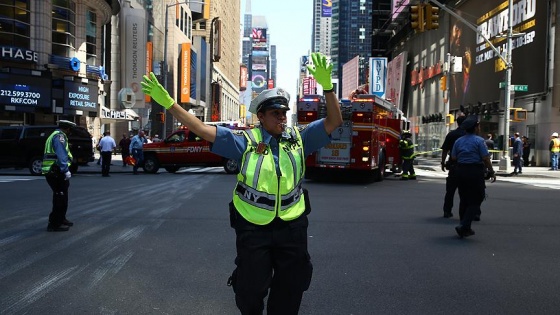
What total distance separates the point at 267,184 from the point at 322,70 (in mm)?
904

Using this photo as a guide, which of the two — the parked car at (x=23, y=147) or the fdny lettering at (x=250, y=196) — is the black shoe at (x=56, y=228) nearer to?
the fdny lettering at (x=250, y=196)

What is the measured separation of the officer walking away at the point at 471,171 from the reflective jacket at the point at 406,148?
11.6m

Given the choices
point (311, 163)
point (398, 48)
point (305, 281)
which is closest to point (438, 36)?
point (398, 48)

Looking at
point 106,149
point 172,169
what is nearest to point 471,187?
point 106,149

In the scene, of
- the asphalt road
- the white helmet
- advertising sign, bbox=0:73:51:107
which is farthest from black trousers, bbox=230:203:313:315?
advertising sign, bbox=0:73:51:107

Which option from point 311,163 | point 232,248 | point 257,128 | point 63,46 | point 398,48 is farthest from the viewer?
point 398,48

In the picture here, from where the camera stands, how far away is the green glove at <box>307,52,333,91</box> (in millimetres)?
3557

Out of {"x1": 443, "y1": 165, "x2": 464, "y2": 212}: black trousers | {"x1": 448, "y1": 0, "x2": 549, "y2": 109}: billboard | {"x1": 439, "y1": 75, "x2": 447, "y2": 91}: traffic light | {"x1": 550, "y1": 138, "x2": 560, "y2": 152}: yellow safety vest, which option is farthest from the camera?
{"x1": 439, "y1": 75, "x2": 447, "y2": 91}: traffic light

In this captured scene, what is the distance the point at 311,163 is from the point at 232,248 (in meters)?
11.1

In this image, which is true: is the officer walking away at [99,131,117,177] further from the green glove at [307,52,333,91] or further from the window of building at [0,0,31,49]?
the green glove at [307,52,333,91]

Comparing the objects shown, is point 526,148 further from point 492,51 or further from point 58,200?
point 58,200

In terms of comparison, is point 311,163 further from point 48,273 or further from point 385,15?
point 385,15

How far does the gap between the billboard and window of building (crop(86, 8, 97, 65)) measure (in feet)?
86.5

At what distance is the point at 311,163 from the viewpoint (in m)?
17.9
